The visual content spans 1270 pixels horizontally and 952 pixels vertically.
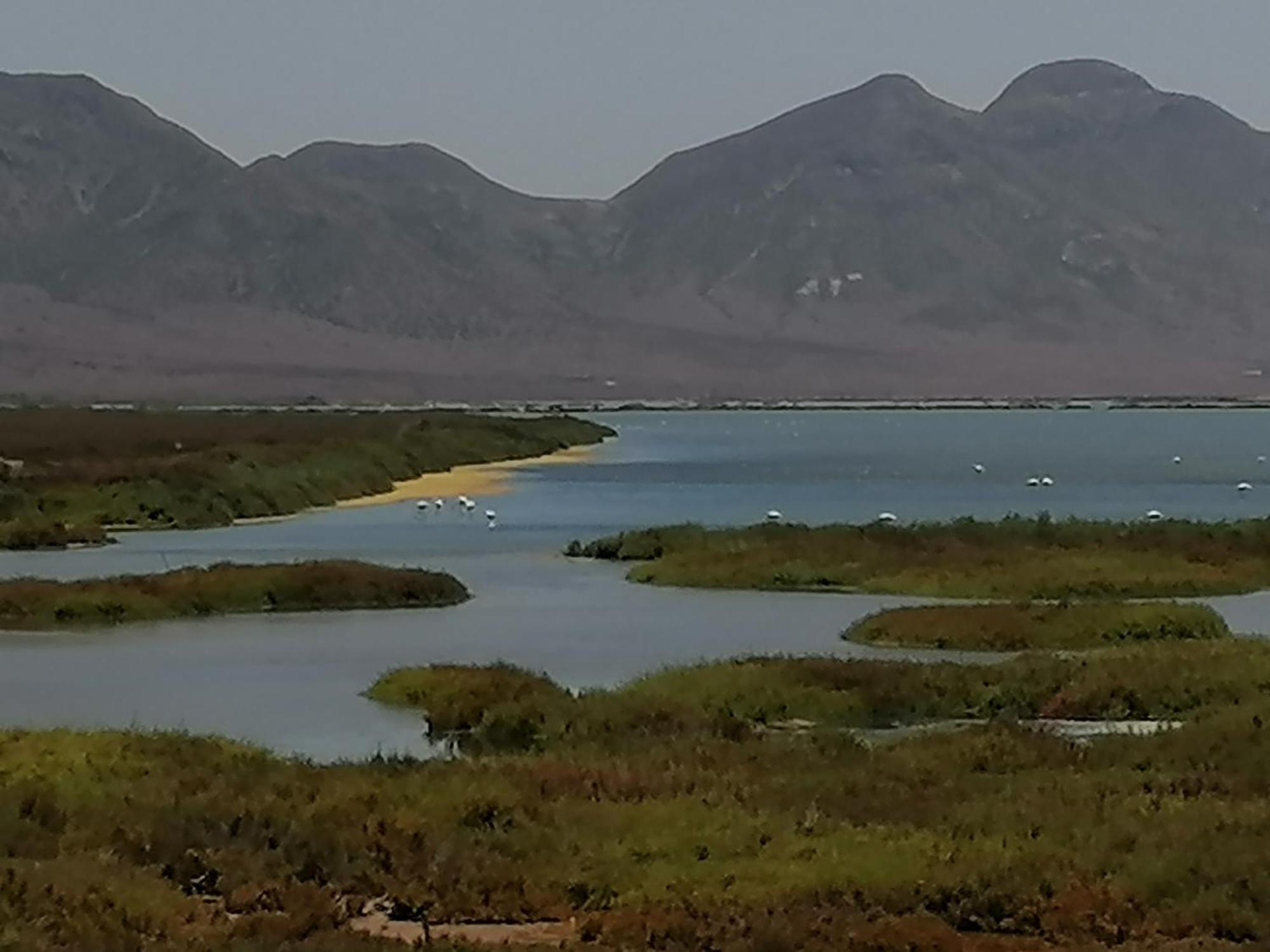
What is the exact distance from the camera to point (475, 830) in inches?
742

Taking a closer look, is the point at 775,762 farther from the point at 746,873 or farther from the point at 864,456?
the point at 864,456

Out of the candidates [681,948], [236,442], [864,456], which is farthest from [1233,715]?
[864,456]

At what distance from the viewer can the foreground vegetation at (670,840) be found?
1545 cm

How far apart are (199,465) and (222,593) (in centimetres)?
3161

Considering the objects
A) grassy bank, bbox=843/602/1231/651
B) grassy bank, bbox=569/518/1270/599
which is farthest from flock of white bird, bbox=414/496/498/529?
grassy bank, bbox=843/602/1231/651

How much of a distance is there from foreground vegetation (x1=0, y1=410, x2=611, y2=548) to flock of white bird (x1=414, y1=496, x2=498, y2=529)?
3953mm

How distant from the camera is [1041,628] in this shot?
37.4 m

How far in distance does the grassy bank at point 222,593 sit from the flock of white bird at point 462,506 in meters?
21.0

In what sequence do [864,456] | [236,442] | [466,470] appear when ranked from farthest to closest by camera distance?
[864,456] → [466,470] → [236,442]

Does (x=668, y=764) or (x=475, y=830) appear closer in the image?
(x=475, y=830)

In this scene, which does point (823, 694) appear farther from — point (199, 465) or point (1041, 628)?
point (199, 465)

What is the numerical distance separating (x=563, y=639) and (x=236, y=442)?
201 ft

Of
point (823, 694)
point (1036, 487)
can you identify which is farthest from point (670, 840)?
point (1036, 487)

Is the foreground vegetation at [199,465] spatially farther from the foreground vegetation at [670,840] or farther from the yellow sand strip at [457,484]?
the foreground vegetation at [670,840]
